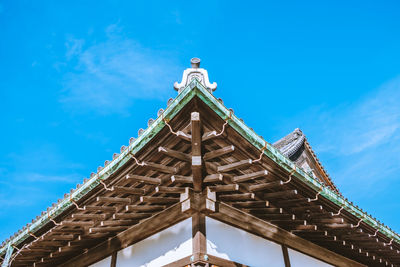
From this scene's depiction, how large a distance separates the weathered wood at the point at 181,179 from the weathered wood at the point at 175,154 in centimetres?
32

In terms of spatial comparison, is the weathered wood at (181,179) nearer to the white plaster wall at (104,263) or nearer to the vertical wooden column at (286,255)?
the vertical wooden column at (286,255)

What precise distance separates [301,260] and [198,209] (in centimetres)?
290

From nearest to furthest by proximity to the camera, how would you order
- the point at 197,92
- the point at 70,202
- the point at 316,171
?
the point at 197,92
the point at 70,202
the point at 316,171

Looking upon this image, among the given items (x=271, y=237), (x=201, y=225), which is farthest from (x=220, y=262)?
(x=271, y=237)

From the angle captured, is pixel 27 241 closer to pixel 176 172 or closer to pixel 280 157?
pixel 176 172

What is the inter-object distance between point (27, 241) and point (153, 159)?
3.70 metres

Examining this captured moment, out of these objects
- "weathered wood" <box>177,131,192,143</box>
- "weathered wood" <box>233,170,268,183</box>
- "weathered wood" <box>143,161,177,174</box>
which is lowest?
"weathered wood" <box>233,170,268,183</box>

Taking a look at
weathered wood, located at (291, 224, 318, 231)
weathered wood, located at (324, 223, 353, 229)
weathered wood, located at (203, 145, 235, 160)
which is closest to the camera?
weathered wood, located at (203, 145, 235, 160)

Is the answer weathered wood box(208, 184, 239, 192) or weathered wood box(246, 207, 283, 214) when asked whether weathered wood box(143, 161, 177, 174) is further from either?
weathered wood box(246, 207, 283, 214)

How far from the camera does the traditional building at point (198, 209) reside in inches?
168

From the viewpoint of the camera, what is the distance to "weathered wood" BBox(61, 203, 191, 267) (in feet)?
17.9

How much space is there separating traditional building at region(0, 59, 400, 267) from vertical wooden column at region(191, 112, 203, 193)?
0.04 ft

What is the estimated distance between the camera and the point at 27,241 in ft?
20.9

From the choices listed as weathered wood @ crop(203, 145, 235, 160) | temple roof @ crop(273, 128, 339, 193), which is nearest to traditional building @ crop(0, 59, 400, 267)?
weathered wood @ crop(203, 145, 235, 160)
